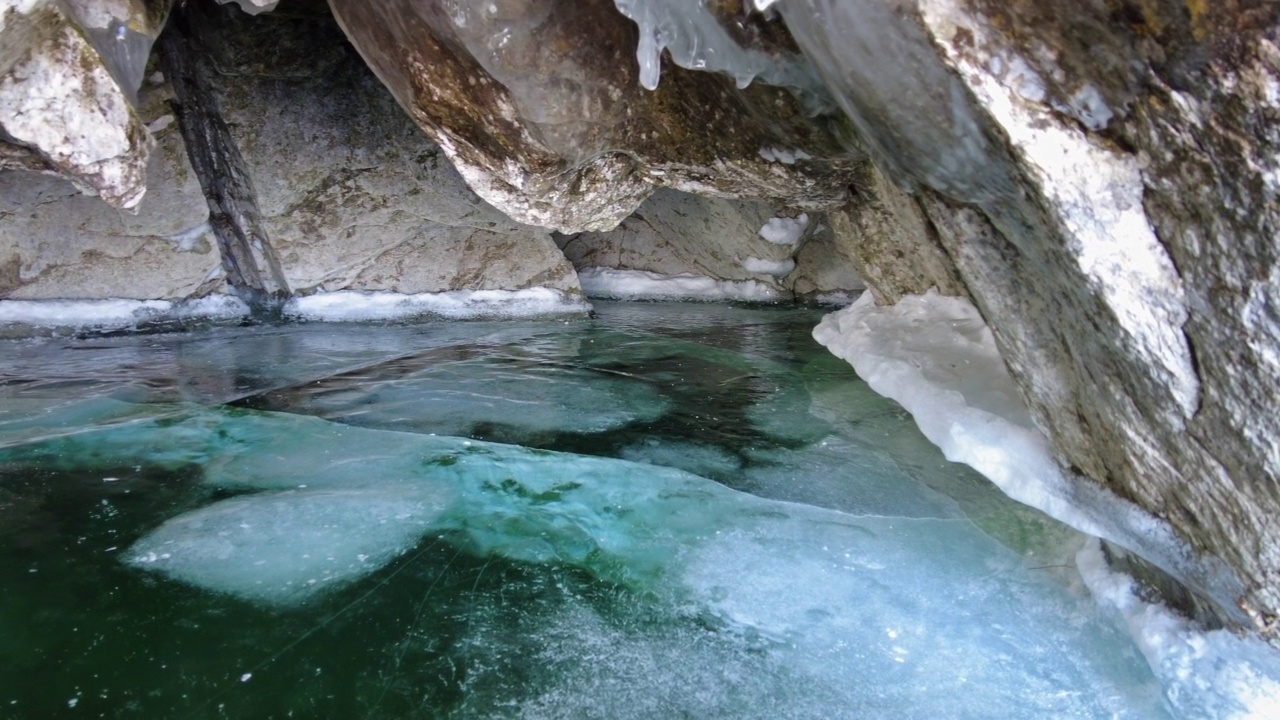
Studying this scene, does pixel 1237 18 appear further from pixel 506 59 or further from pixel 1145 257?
pixel 506 59

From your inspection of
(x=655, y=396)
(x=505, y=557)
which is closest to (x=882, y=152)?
(x=505, y=557)

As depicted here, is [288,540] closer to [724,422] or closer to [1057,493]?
[724,422]

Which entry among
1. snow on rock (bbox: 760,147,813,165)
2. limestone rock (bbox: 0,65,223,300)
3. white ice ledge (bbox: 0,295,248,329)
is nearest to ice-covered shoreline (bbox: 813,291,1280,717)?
snow on rock (bbox: 760,147,813,165)

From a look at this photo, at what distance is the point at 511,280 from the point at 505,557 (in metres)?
4.44

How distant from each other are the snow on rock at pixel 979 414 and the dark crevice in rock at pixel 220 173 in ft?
13.7

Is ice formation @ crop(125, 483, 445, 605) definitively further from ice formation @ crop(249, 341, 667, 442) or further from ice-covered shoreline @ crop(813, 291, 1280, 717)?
ice-covered shoreline @ crop(813, 291, 1280, 717)

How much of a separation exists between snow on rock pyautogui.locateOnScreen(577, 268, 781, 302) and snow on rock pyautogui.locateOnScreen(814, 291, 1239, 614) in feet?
11.8

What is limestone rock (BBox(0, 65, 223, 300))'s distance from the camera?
5.08 metres

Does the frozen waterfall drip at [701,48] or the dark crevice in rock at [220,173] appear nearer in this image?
the frozen waterfall drip at [701,48]

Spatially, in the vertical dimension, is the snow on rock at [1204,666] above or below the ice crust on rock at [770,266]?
above

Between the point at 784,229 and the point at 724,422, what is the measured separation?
11.4 feet

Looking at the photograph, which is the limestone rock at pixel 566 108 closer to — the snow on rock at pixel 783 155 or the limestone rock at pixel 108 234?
the snow on rock at pixel 783 155

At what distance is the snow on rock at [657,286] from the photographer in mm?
8055

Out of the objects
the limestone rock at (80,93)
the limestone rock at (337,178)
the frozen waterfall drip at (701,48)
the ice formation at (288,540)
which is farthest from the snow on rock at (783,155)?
the limestone rock at (337,178)
